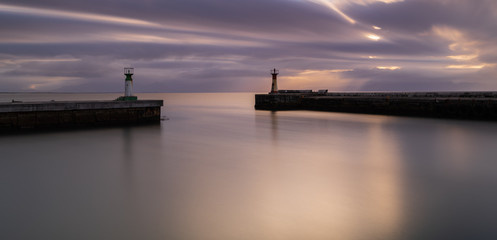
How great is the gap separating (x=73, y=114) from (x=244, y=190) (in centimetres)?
1141

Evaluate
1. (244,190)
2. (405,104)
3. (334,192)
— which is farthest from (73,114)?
(405,104)

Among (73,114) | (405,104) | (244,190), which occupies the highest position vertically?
(405,104)

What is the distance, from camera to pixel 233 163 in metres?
9.38

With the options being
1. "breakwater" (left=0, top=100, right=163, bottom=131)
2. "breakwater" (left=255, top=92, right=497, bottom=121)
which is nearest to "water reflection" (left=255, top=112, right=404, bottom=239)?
"breakwater" (left=0, top=100, right=163, bottom=131)

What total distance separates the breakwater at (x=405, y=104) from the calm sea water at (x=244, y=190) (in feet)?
31.6

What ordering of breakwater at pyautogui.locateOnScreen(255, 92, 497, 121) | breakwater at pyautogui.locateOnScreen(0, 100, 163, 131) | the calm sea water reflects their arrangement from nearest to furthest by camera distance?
1. the calm sea water
2. breakwater at pyautogui.locateOnScreen(0, 100, 163, 131)
3. breakwater at pyautogui.locateOnScreen(255, 92, 497, 121)

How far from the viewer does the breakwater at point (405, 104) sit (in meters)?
20.8

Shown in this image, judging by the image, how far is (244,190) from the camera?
6.75 metres

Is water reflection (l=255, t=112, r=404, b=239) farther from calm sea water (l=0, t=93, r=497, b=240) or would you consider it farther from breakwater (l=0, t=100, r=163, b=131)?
breakwater (l=0, t=100, r=163, b=131)

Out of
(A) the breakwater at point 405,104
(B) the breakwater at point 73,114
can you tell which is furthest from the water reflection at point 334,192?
(A) the breakwater at point 405,104

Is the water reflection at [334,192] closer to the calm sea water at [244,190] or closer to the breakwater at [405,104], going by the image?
the calm sea water at [244,190]

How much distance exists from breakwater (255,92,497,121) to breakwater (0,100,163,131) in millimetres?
16868

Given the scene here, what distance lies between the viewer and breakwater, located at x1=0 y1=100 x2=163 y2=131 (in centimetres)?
1306

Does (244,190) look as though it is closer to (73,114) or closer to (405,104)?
(73,114)
